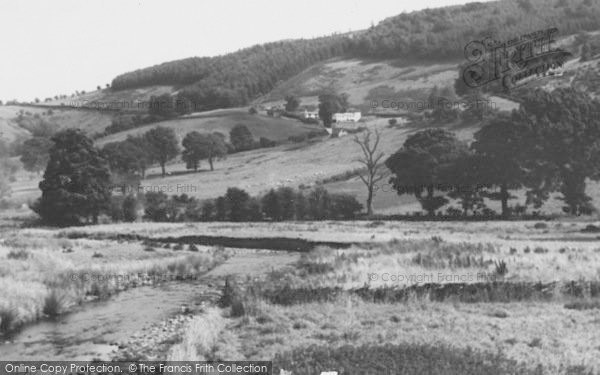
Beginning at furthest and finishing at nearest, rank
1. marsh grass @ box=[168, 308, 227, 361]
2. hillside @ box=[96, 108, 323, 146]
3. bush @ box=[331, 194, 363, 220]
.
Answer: hillside @ box=[96, 108, 323, 146], bush @ box=[331, 194, 363, 220], marsh grass @ box=[168, 308, 227, 361]

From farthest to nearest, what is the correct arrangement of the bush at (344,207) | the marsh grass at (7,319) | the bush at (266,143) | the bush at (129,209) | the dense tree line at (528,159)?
1. the bush at (266,143)
2. the bush at (129,209)
3. the bush at (344,207)
4. the dense tree line at (528,159)
5. the marsh grass at (7,319)

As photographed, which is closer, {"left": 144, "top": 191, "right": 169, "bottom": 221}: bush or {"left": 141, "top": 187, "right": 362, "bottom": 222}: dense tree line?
{"left": 141, "top": 187, "right": 362, "bottom": 222}: dense tree line

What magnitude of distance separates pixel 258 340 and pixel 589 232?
154 feet

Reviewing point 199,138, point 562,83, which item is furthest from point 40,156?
point 562,83

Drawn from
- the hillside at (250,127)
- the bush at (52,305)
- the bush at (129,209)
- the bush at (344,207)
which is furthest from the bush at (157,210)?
the hillside at (250,127)

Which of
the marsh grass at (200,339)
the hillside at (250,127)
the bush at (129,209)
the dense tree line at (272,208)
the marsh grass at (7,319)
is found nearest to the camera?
the marsh grass at (200,339)

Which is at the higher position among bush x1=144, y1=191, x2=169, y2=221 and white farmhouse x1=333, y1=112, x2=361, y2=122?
white farmhouse x1=333, y1=112, x2=361, y2=122

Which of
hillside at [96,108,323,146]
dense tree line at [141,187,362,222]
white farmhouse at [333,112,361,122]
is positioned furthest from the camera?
white farmhouse at [333,112,361,122]

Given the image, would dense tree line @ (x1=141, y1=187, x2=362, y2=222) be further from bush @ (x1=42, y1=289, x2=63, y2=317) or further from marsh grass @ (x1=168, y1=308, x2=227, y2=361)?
marsh grass @ (x1=168, y1=308, x2=227, y2=361)

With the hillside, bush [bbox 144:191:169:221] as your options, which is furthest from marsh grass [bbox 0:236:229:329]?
the hillside

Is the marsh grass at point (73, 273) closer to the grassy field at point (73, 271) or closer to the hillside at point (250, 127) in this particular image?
the grassy field at point (73, 271)

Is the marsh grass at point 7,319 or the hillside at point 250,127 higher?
the hillside at point 250,127

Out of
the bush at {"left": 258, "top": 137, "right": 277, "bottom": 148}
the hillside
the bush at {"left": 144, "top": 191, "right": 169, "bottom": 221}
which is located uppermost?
the hillside

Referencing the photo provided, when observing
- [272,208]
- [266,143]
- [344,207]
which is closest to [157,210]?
[272,208]
